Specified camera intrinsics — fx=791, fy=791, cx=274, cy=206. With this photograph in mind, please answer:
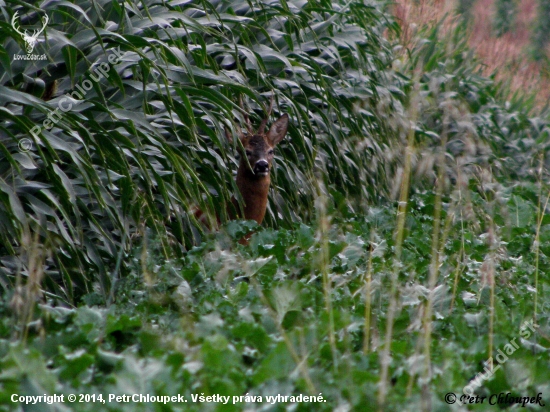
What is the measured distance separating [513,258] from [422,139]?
3.00 meters

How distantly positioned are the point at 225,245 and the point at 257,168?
92 centimetres

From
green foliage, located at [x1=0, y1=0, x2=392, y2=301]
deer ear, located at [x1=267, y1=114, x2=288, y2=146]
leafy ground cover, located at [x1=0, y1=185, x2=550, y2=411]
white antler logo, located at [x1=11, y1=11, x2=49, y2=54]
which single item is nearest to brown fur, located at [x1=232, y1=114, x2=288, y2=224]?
deer ear, located at [x1=267, y1=114, x2=288, y2=146]

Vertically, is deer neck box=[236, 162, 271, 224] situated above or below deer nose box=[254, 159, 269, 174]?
below

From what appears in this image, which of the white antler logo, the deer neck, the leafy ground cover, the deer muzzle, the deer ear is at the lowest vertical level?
the deer neck

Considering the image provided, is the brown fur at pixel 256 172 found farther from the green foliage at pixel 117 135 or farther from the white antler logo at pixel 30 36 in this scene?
the white antler logo at pixel 30 36

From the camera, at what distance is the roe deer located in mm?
5023

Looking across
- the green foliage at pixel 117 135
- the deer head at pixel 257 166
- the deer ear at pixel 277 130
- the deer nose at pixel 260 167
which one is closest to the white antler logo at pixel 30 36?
the green foliage at pixel 117 135

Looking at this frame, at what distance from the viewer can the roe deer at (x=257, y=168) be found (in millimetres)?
5023

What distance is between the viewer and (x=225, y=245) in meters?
4.18

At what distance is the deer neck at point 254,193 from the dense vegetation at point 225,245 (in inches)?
11.0

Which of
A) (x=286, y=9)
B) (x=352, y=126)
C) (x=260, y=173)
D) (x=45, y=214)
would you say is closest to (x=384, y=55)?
(x=352, y=126)

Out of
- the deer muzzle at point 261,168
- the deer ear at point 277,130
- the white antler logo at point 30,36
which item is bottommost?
the deer muzzle at point 261,168

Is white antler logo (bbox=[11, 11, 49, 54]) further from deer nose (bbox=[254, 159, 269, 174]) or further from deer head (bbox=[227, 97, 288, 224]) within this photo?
deer nose (bbox=[254, 159, 269, 174])

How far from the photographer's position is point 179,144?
4.62 meters
